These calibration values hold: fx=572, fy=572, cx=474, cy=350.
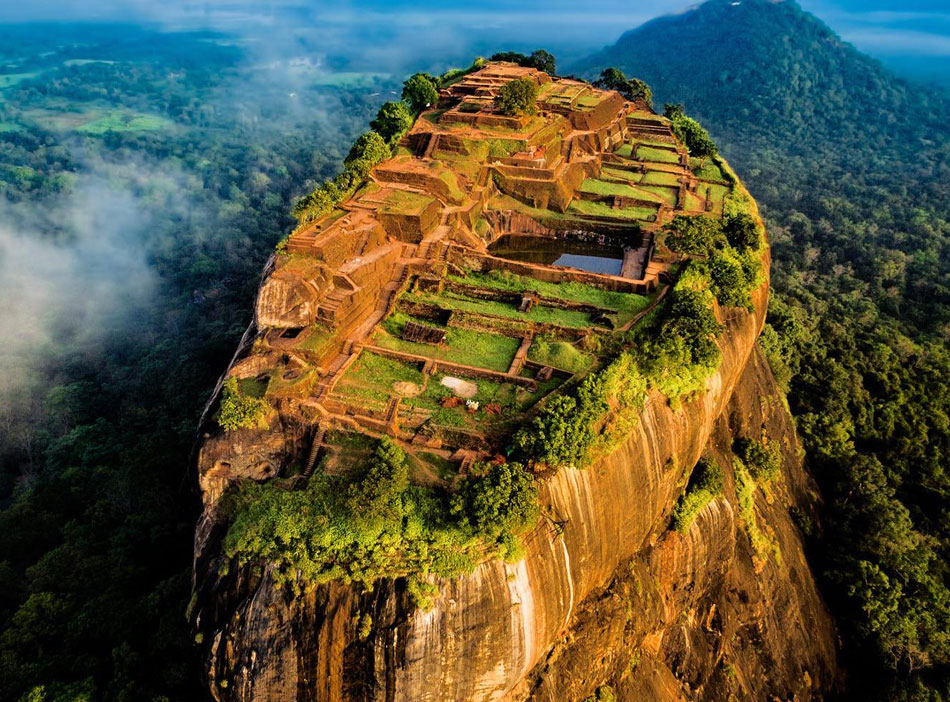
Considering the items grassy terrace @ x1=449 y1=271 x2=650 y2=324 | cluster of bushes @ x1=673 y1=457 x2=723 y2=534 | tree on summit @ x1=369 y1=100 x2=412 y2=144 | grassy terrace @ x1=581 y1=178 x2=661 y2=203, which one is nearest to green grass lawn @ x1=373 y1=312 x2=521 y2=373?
grassy terrace @ x1=449 y1=271 x2=650 y2=324

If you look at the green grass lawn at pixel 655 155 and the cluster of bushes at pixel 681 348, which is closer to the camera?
the cluster of bushes at pixel 681 348

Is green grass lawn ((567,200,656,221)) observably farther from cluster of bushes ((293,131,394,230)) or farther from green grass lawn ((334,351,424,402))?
green grass lawn ((334,351,424,402))

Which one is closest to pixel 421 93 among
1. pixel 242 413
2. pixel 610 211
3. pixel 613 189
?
pixel 613 189

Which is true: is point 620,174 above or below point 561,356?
above

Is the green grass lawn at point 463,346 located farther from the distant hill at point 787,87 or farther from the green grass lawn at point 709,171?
the distant hill at point 787,87

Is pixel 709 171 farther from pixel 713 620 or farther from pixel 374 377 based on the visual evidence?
pixel 374 377

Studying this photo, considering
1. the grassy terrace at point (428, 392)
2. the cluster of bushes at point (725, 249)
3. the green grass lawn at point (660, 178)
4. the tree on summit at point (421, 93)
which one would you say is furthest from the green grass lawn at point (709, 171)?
the grassy terrace at point (428, 392)
